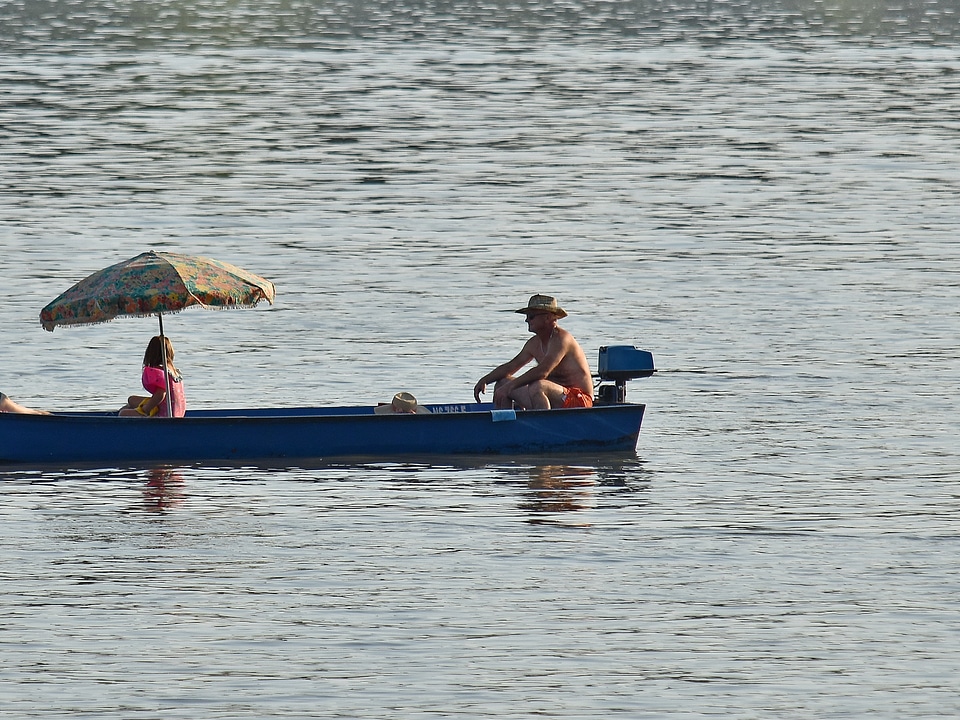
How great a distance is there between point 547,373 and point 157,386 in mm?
3261

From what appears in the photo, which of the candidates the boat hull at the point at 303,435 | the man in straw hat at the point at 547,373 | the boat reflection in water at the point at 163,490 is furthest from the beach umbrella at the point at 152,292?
the man in straw hat at the point at 547,373

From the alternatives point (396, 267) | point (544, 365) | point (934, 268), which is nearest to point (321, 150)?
point (396, 267)

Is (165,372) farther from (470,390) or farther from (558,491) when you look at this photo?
(470,390)

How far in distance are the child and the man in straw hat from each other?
2.55 m

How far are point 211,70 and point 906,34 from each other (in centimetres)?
2886

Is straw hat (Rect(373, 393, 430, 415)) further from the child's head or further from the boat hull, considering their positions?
the child's head

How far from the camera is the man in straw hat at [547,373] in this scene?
17.7 metres

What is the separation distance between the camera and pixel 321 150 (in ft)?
139

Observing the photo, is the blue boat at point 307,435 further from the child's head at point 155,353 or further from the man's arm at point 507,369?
the child's head at point 155,353

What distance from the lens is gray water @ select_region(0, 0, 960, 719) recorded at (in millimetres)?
11859

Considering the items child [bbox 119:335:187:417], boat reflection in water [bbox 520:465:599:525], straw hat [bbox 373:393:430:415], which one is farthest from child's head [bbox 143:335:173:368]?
boat reflection in water [bbox 520:465:599:525]

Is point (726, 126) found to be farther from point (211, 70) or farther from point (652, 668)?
point (652, 668)

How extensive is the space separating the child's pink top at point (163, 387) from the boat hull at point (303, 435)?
341 millimetres

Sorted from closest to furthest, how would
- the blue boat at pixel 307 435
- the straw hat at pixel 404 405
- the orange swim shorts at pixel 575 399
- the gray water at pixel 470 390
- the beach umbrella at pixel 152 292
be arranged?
the gray water at pixel 470 390 → the beach umbrella at pixel 152 292 → the blue boat at pixel 307 435 → the straw hat at pixel 404 405 → the orange swim shorts at pixel 575 399
